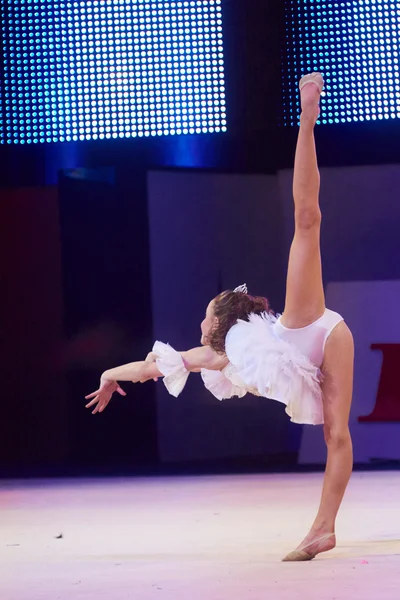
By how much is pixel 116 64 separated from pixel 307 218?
2726 mm

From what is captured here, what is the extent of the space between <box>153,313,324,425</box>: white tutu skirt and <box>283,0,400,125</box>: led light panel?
102 inches

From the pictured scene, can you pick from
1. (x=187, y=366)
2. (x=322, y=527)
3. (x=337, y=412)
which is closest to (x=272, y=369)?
(x=337, y=412)

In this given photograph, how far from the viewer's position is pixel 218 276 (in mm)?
5047

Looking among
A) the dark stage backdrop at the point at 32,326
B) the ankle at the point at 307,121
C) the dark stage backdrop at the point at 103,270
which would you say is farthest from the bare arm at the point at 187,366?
the dark stage backdrop at the point at 32,326

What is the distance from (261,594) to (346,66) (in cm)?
367

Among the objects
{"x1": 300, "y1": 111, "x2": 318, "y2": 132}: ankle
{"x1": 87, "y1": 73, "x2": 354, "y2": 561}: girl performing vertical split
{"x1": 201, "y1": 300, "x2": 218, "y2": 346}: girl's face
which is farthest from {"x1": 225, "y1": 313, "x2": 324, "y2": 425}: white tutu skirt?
{"x1": 300, "y1": 111, "x2": 318, "y2": 132}: ankle

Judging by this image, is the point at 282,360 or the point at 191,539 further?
the point at 191,539

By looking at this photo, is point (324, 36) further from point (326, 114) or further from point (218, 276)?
point (218, 276)

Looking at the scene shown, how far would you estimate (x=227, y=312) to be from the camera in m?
2.82

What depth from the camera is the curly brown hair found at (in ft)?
9.28

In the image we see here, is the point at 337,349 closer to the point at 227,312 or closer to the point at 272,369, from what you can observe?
the point at 272,369

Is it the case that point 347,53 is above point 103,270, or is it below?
above

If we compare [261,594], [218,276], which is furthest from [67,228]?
[261,594]

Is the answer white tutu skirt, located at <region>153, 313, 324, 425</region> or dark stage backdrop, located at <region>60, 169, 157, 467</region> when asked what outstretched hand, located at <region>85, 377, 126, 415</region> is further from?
dark stage backdrop, located at <region>60, 169, 157, 467</region>
